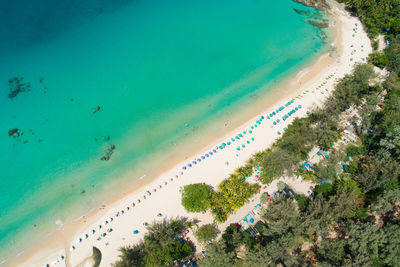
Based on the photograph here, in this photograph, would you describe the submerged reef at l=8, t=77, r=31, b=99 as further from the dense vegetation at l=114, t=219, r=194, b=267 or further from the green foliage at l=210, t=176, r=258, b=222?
the green foliage at l=210, t=176, r=258, b=222

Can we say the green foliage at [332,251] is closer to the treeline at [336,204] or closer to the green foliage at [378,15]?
the treeline at [336,204]

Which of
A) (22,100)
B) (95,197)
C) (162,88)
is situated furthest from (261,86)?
(22,100)

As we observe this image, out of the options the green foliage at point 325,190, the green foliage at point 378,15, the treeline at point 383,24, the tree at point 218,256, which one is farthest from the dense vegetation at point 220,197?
the green foliage at point 378,15

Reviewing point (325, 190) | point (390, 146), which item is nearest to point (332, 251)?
point (325, 190)

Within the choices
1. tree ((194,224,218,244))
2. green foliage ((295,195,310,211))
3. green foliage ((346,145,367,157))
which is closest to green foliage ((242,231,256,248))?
tree ((194,224,218,244))

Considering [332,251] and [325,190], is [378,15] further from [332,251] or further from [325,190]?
[332,251]

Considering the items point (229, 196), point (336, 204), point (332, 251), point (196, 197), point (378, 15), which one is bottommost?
point (332, 251)
